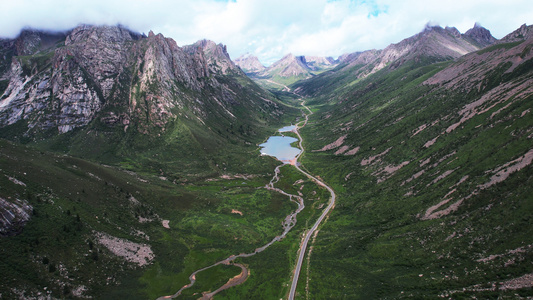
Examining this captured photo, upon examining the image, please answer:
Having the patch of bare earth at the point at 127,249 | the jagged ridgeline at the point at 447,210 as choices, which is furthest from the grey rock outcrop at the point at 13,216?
the jagged ridgeline at the point at 447,210

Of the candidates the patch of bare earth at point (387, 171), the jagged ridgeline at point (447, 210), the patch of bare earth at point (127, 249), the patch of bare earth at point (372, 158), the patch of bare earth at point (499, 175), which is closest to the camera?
the jagged ridgeline at point (447, 210)

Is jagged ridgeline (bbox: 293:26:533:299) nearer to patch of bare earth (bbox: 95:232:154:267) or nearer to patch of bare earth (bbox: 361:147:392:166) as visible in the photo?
patch of bare earth (bbox: 361:147:392:166)

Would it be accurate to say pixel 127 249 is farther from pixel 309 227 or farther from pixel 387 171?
pixel 387 171

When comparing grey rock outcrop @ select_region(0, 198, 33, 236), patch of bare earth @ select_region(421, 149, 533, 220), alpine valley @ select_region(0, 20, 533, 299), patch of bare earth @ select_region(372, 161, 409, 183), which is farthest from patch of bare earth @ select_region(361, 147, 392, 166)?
grey rock outcrop @ select_region(0, 198, 33, 236)

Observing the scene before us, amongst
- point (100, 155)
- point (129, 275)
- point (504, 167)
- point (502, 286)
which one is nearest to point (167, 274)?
point (129, 275)

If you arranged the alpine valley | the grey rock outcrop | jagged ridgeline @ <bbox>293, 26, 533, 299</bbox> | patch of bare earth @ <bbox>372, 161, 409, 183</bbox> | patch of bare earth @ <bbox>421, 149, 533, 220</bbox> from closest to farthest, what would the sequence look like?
jagged ridgeline @ <bbox>293, 26, 533, 299</bbox> < the alpine valley < the grey rock outcrop < patch of bare earth @ <bbox>421, 149, 533, 220</bbox> < patch of bare earth @ <bbox>372, 161, 409, 183</bbox>

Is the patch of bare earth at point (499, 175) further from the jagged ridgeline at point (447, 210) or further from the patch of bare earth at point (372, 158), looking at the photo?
the patch of bare earth at point (372, 158)

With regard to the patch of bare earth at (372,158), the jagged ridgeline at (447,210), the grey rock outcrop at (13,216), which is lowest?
the jagged ridgeline at (447,210)

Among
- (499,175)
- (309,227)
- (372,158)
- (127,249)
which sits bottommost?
(499,175)

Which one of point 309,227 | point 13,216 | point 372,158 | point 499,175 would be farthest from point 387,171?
point 13,216
